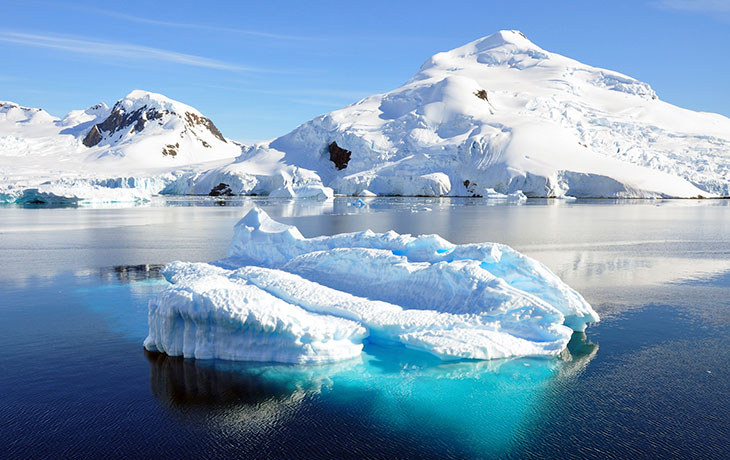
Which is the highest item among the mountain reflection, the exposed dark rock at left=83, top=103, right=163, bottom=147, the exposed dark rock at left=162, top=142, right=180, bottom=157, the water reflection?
the exposed dark rock at left=83, top=103, right=163, bottom=147

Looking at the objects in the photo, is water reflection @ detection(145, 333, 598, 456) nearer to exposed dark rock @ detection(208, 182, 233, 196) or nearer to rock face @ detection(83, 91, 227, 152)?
exposed dark rock @ detection(208, 182, 233, 196)

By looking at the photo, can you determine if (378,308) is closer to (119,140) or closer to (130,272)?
(130,272)

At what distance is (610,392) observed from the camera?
5.73 m

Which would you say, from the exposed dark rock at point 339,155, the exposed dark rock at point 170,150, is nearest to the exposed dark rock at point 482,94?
the exposed dark rock at point 339,155

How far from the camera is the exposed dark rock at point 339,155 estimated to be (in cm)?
6438

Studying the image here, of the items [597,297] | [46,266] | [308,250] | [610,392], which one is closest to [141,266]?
[46,266]

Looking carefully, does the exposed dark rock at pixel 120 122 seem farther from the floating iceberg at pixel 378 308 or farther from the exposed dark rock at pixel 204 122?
the floating iceberg at pixel 378 308

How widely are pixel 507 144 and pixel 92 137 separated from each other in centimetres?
8350

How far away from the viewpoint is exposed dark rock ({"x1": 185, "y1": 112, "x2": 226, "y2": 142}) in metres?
108

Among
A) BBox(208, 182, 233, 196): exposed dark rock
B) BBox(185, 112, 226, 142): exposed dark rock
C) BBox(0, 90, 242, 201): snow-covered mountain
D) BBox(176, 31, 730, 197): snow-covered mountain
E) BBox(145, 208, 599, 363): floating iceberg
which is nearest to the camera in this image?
BBox(145, 208, 599, 363): floating iceberg

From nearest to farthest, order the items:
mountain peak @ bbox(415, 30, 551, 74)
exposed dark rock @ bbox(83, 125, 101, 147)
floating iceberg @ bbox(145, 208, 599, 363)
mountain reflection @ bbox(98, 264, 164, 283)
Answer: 1. floating iceberg @ bbox(145, 208, 599, 363)
2. mountain reflection @ bbox(98, 264, 164, 283)
3. mountain peak @ bbox(415, 30, 551, 74)
4. exposed dark rock @ bbox(83, 125, 101, 147)

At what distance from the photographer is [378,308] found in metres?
7.87

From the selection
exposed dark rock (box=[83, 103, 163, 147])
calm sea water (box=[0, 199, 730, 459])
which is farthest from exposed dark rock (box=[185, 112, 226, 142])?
calm sea water (box=[0, 199, 730, 459])

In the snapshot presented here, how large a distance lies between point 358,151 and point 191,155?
46.9 m
